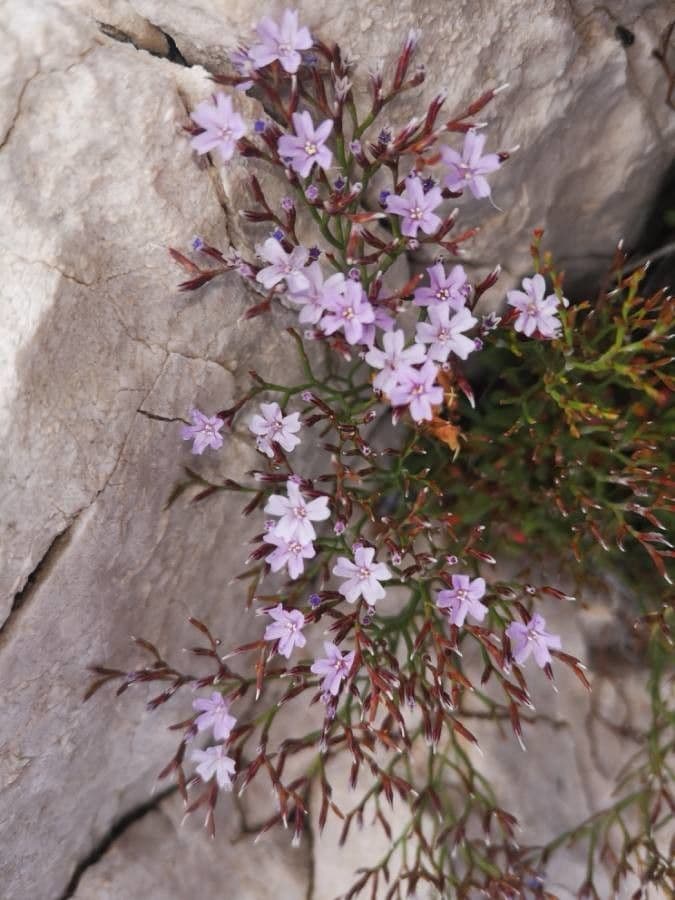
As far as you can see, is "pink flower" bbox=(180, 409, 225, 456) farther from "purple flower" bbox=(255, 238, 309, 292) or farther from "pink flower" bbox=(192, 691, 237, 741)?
"pink flower" bbox=(192, 691, 237, 741)

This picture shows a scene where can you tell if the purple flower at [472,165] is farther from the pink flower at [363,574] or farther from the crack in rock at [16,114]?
the crack in rock at [16,114]

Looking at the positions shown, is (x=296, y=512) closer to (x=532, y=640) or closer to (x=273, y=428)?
(x=273, y=428)

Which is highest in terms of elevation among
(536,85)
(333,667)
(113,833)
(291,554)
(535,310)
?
(536,85)

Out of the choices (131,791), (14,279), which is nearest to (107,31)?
(14,279)

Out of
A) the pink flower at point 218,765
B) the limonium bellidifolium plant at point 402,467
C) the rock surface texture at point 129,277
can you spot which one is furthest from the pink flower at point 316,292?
the pink flower at point 218,765

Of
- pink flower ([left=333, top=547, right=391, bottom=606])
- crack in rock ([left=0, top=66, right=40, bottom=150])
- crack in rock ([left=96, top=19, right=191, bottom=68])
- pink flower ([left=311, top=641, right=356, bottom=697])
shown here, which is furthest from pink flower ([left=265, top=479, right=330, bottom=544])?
crack in rock ([left=96, top=19, right=191, bottom=68])

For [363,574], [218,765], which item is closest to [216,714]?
[218,765]
